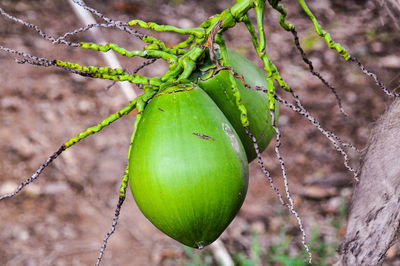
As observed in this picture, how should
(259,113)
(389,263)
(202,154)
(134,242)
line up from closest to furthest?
(202,154)
(259,113)
(389,263)
(134,242)

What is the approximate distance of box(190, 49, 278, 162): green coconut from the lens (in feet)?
3.61

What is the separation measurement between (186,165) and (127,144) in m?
2.44

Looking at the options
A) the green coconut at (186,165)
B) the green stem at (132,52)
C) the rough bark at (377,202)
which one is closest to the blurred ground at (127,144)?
the rough bark at (377,202)

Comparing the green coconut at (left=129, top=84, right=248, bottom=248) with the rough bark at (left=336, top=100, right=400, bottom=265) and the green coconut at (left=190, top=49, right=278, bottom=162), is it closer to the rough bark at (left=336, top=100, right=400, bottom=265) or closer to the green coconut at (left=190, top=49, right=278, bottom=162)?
the green coconut at (left=190, top=49, right=278, bottom=162)

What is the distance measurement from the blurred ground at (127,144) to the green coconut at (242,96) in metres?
1.22

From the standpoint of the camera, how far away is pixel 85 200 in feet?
9.80

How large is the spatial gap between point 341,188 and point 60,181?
171 centimetres

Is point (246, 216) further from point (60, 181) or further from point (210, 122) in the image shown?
point (210, 122)

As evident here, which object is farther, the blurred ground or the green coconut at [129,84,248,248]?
the blurred ground

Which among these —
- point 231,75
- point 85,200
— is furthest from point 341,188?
point 231,75

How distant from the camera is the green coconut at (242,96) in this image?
3.61 ft

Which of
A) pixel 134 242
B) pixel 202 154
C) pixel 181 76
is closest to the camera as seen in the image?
pixel 202 154

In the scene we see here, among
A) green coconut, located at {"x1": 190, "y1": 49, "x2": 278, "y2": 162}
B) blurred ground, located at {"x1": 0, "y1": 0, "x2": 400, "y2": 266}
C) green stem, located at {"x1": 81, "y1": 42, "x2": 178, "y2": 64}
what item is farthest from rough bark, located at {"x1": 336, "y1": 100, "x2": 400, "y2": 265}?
blurred ground, located at {"x1": 0, "y1": 0, "x2": 400, "y2": 266}

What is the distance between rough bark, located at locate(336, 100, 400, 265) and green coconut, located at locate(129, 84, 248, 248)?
1.00ft
